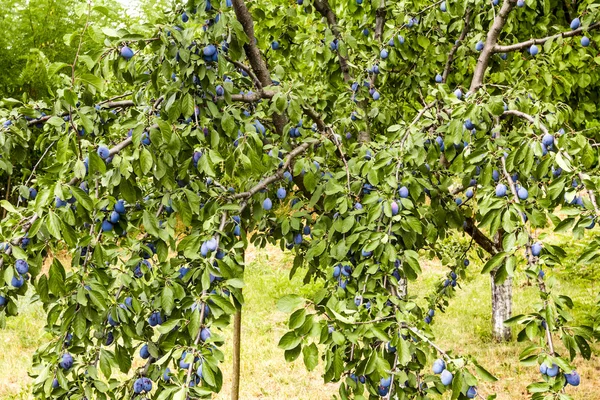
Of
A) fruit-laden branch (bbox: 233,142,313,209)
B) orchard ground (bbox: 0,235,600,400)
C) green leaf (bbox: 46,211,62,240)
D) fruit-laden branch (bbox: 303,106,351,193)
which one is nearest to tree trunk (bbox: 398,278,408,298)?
orchard ground (bbox: 0,235,600,400)

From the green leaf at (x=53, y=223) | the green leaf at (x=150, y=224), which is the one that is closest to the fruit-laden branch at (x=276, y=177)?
the green leaf at (x=150, y=224)

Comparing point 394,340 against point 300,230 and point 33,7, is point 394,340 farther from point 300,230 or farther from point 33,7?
point 33,7

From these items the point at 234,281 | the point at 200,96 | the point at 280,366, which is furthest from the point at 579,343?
the point at 280,366

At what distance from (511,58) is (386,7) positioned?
158 cm

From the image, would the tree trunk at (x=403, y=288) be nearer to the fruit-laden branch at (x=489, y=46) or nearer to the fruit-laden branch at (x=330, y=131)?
the fruit-laden branch at (x=330, y=131)

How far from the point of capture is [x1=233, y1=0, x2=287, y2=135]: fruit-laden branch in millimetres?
1973

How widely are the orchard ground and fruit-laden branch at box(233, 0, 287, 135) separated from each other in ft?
5.93

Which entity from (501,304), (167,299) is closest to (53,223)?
(167,299)

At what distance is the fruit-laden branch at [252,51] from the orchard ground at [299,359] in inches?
71.2

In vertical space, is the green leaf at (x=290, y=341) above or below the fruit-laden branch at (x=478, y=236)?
above

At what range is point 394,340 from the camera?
1359 millimetres

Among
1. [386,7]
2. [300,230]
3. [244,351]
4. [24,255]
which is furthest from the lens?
[244,351]

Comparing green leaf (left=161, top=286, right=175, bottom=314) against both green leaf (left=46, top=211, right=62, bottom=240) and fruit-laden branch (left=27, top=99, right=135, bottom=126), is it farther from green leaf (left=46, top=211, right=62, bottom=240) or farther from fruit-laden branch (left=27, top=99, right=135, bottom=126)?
fruit-laden branch (left=27, top=99, right=135, bottom=126)

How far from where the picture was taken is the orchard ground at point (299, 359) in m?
4.30
